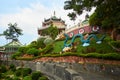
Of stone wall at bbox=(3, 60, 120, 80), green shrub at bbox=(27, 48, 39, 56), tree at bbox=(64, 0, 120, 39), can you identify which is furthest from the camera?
green shrub at bbox=(27, 48, 39, 56)

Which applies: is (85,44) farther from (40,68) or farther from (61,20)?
(61,20)

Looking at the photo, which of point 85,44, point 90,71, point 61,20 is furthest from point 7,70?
point 61,20

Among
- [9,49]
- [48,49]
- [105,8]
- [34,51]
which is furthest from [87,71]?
[9,49]

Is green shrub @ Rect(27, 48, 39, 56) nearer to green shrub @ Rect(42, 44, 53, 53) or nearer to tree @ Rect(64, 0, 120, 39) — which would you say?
green shrub @ Rect(42, 44, 53, 53)

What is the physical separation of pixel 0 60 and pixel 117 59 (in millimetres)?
27048

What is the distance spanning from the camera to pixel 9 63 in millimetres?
49281

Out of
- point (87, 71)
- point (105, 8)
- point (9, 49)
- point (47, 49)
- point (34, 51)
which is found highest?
point (9, 49)

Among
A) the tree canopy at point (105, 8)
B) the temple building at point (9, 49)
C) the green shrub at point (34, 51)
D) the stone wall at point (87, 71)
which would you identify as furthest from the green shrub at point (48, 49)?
the tree canopy at point (105, 8)

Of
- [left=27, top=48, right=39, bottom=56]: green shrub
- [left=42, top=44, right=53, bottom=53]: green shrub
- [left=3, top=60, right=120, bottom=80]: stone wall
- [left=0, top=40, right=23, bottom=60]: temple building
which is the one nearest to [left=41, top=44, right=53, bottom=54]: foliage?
[left=42, top=44, right=53, bottom=53]: green shrub

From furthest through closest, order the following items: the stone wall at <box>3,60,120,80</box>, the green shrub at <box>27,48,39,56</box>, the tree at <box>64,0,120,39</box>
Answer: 1. the green shrub at <box>27,48,39,56</box>
2. the stone wall at <box>3,60,120,80</box>
3. the tree at <box>64,0,120,39</box>

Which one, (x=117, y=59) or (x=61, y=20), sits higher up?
(x=61, y=20)

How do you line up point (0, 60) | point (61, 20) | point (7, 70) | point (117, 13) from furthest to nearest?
point (61, 20) → point (0, 60) → point (7, 70) → point (117, 13)

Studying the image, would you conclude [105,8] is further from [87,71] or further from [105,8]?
[87,71]

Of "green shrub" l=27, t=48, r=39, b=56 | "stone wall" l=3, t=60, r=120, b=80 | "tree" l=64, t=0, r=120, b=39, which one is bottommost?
"stone wall" l=3, t=60, r=120, b=80
